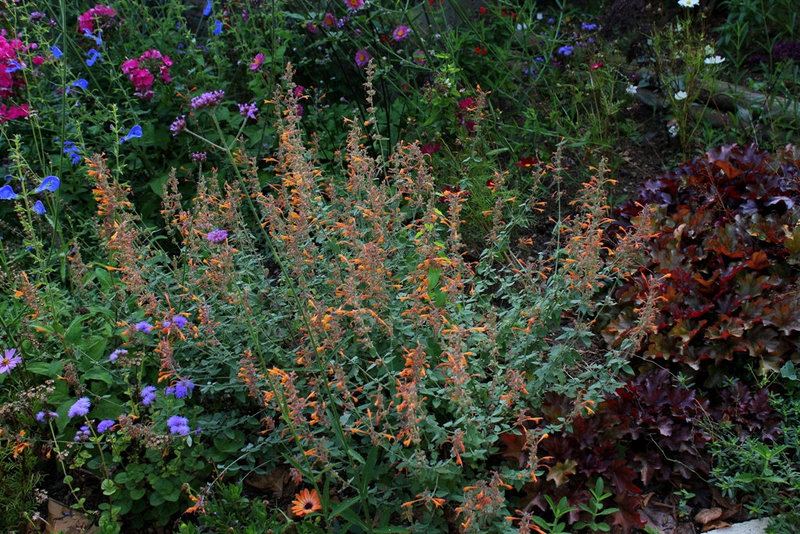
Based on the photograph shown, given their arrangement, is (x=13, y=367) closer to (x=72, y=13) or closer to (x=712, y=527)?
(x=712, y=527)

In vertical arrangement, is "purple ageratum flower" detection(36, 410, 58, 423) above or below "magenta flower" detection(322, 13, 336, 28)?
below

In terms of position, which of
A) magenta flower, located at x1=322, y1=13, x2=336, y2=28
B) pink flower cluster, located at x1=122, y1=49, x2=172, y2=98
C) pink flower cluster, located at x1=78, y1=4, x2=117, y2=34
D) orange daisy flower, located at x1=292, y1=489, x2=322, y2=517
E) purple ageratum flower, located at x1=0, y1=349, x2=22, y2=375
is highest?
pink flower cluster, located at x1=78, y1=4, x2=117, y2=34

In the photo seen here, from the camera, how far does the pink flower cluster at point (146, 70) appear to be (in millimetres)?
4008

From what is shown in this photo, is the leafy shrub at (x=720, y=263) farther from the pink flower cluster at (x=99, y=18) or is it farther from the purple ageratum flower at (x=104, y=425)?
the pink flower cluster at (x=99, y=18)

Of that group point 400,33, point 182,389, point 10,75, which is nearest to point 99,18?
point 10,75

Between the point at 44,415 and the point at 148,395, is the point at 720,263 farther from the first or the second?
the point at 44,415

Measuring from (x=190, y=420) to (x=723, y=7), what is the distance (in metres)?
4.71

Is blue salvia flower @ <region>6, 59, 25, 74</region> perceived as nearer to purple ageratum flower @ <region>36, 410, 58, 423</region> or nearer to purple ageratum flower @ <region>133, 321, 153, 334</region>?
purple ageratum flower @ <region>133, 321, 153, 334</region>

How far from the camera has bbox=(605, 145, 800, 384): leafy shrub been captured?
285cm

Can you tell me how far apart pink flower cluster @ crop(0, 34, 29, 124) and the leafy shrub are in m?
2.94

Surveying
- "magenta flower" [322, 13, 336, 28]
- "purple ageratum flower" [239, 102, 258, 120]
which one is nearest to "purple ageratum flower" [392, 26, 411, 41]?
"magenta flower" [322, 13, 336, 28]

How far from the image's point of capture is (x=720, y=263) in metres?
3.08

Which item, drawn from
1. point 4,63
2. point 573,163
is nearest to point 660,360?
point 573,163

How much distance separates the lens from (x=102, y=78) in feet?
15.2
